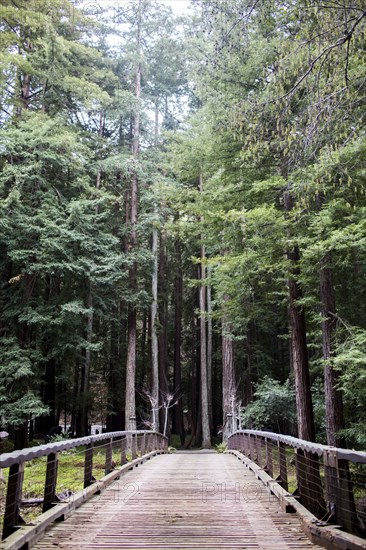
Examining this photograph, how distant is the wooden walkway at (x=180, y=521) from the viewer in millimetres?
3492

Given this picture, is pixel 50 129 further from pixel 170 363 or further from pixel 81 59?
pixel 170 363

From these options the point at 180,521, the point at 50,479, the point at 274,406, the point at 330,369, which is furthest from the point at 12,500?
the point at 274,406

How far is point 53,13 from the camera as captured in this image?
15547 mm

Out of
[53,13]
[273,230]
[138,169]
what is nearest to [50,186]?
[138,169]

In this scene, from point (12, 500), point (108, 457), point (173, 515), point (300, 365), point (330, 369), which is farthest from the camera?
point (300, 365)

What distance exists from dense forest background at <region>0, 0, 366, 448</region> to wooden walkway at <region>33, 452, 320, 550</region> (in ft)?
8.87

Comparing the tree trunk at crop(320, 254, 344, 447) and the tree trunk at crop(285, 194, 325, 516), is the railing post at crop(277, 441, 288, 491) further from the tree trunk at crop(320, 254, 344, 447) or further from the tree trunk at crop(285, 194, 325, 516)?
the tree trunk at crop(285, 194, 325, 516)

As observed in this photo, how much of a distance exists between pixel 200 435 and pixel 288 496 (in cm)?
2306

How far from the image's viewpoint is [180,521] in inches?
165

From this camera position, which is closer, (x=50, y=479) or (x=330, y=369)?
(x=50, y=479)

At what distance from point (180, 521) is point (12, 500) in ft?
5.62

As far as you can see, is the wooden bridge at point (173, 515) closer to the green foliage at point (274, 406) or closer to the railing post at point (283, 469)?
the railing post at point (283, 469)

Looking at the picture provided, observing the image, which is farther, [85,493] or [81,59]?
[81,59]

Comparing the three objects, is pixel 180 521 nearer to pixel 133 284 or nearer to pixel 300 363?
pixel 300 363
